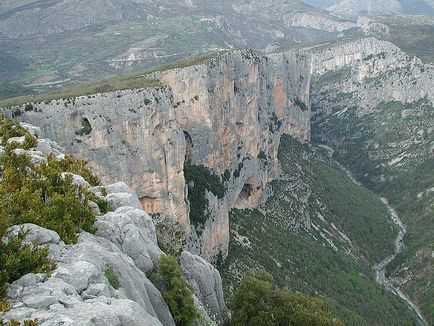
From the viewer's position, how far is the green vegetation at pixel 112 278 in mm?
18889

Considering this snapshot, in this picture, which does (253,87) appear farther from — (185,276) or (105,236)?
(105,236)

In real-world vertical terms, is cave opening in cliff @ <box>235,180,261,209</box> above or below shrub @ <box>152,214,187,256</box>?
below

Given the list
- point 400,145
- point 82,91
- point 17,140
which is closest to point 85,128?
point 82,91

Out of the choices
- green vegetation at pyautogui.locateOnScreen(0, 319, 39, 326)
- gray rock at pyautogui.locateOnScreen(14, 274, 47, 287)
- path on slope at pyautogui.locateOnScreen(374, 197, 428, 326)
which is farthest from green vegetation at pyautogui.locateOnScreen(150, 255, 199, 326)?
path on slope at pyautogui.locateOnScreen(374, 197, 428, 326)

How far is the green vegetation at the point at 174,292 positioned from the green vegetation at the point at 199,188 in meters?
47.1

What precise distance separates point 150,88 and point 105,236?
40.8 metres

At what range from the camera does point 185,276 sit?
2980cm

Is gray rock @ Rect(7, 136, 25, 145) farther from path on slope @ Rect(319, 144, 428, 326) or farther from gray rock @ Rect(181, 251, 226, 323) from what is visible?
path on slope @ Rect(319, 144, 428, 326)

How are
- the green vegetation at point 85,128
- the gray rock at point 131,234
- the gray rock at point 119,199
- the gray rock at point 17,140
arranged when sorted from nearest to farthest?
the gray rock at point 131,234, the gray rock at point 119,199, the gray rock at point 17,140, the green vegetation at point 85,128

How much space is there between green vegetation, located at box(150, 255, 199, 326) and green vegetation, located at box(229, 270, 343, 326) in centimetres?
1042

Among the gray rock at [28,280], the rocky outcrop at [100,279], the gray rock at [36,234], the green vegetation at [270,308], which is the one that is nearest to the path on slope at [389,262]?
the green vegetation at [270,308]

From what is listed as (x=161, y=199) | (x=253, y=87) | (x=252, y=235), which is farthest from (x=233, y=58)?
(x=161, y=199)

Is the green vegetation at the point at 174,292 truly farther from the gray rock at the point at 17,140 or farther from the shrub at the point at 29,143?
the gray rock at the point at 17,140

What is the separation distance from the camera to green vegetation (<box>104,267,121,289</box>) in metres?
18.9
